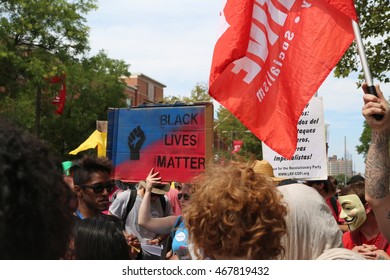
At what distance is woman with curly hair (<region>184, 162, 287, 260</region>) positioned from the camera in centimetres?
234

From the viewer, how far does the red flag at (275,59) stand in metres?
4.28

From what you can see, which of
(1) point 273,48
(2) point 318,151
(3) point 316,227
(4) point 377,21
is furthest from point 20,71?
(3) point 316,227

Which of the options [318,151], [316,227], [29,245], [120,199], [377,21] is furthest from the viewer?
[377,21]

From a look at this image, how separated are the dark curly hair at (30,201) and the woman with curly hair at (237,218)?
87cm

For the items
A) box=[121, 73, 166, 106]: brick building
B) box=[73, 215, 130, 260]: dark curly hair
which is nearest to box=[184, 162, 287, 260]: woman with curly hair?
box=[73, 215, 130, 260]: dark curly hair

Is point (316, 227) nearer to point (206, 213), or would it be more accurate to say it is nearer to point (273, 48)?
point (206, 213)

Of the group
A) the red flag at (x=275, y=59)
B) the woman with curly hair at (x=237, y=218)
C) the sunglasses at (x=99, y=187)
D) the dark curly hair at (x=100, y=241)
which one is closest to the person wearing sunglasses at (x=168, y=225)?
the sunglasses at (x=99, y=187)

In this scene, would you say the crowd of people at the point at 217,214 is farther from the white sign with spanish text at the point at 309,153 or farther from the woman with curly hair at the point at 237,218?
the white sign with spanish text at the point at 309,153

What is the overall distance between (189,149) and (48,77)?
20.0 m

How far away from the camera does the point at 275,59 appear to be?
4.51 m

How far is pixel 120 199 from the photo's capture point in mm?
5902

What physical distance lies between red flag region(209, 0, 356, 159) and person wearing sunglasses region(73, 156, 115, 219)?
1090 mm

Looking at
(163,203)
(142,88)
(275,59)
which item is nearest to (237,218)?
(275,59)

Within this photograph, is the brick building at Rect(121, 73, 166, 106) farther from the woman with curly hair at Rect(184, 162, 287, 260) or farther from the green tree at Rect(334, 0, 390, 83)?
the woman with curly hair at Rect(184, 162, 287, 260)
